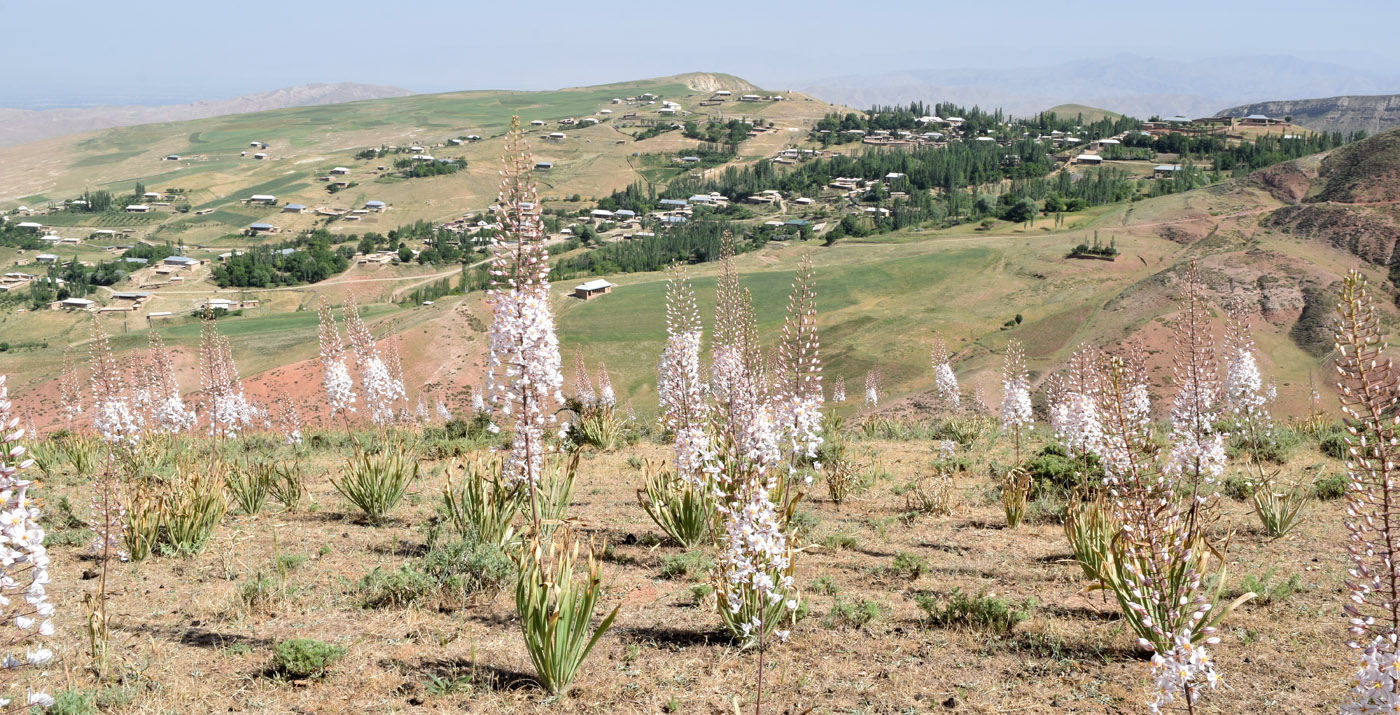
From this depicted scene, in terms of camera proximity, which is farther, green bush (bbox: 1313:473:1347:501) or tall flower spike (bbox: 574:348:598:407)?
tall flower spike (bbox: 574:348:598:407)

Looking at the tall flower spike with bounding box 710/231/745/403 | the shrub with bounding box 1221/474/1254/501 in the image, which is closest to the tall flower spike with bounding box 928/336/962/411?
the shrub with bounding box 1221/474/1254/501

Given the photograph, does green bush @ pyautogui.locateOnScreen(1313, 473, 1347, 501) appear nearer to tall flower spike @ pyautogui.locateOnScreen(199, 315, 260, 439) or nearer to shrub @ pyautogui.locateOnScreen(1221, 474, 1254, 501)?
shrub @ pyautogui.locateOnScreen(1221, 474, 1254, 501)

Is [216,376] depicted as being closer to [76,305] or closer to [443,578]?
[443,578]

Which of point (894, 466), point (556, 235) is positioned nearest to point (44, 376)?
point (894, 466)

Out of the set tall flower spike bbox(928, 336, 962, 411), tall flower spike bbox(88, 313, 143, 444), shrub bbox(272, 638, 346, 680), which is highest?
tall flower spike bbox(88, 313, 143, 444)

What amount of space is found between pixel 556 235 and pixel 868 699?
128 meters

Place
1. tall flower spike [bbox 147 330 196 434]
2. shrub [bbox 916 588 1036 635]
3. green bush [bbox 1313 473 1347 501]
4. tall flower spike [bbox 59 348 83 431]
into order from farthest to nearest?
tall flower spike [bbox 59 348 83 431], tall flower spike [bbox 147 330 196 434], green bush [bbox 1313 473 1347 501], shrub [bbox 916 588 1036 635]

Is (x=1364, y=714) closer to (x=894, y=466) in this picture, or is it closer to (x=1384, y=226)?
(x=894, y=466)

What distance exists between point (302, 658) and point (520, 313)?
2944 mm

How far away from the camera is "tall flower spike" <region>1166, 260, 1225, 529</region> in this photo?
29.4 feet

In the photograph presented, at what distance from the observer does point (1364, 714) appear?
4.00m

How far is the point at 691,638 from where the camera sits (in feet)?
24.3

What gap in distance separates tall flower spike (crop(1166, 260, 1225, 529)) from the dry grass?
42.6 inches

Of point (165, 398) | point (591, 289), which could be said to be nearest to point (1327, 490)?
point (165, 398)
